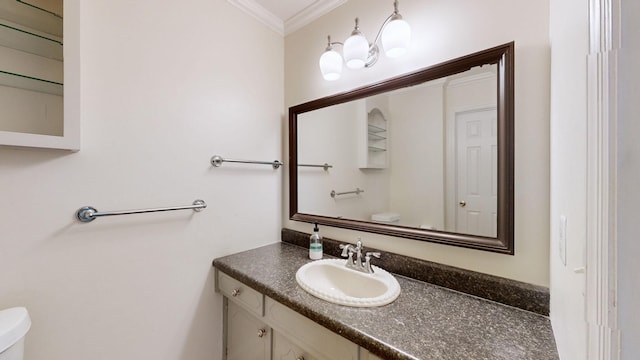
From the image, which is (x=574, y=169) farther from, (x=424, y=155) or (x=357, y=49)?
(x=357, y=49)

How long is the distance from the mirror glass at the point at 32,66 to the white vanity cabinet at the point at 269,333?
0.98 metres

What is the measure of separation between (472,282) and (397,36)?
1.06 m

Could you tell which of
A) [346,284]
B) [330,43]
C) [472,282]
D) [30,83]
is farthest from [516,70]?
[30,83]

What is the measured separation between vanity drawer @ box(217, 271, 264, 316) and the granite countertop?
8 cm

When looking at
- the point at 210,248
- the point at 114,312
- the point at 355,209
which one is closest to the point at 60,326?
the point at 114,312

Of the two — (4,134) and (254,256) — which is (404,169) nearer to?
(254,256)

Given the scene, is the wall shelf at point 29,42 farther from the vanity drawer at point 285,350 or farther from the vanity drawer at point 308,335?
the vanity drawer at point 285,350

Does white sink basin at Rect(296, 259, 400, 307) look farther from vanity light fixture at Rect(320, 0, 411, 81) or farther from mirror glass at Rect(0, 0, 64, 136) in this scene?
mirror glass at Rect(0, 0, 64, 136)

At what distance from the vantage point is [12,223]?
0.84 meters

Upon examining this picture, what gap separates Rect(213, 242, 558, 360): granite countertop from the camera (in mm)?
667

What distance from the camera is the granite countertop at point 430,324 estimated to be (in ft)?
2.19

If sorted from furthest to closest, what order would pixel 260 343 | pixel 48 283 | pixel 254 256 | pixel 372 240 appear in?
pixel 254 256 → pixel 372 240 → pixel 260 343 → pixel 48 283

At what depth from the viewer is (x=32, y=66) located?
2.94 ft

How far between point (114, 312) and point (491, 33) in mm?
1893
